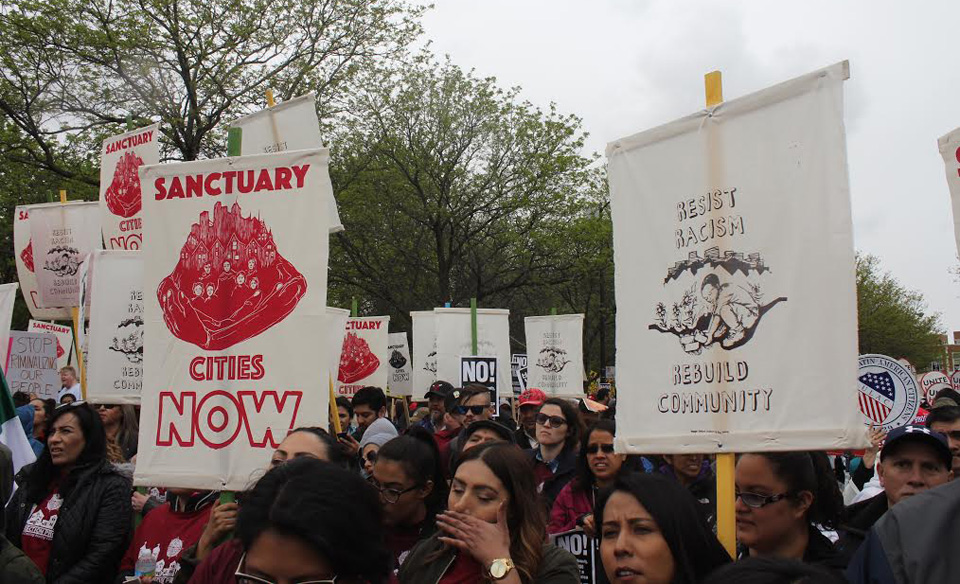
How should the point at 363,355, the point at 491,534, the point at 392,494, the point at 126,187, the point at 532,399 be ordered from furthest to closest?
1. the point at 363,355
2. the point at 532,399
3. the point at 126,187
4. the point at 392,494
5. the point at 491,534

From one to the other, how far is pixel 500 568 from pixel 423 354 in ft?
41.1

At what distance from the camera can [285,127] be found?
7.63 meters

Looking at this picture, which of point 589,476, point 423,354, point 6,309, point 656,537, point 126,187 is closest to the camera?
point 656,537

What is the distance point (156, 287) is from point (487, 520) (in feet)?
7.03

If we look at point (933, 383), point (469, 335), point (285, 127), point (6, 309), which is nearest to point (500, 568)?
point (285, 127)

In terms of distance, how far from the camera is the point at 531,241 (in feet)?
95.6

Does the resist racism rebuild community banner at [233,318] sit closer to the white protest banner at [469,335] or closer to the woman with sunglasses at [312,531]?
the woman with sunglasses at [312,531]

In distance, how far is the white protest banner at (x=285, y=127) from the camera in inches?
296

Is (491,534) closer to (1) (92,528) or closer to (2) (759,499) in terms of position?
(2) (759,499)

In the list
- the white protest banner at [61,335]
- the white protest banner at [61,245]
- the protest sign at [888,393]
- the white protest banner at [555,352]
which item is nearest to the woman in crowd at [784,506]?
the protest sign at [888,393]

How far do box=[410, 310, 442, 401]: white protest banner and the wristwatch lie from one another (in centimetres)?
1152

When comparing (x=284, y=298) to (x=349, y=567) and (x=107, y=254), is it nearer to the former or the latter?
(x=349, y=567)

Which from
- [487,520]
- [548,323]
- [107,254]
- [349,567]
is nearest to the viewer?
[349,567]

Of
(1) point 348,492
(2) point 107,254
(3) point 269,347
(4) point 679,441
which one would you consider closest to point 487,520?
(4) point 679,441
